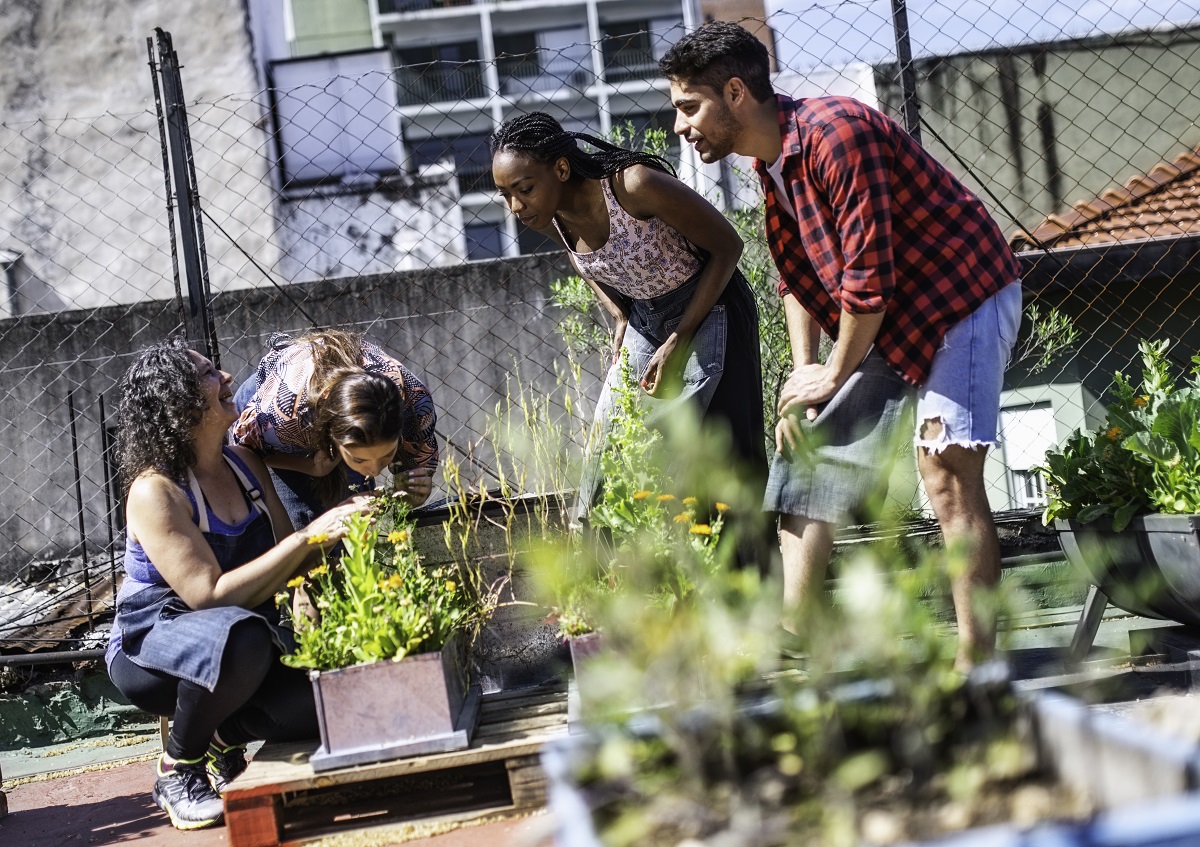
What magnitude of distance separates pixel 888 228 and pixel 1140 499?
98cm

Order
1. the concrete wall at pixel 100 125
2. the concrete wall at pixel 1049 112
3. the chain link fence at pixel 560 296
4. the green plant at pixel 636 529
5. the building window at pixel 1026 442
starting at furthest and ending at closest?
1. the concrete wall at pixel 100 125
2. the concrete wall at pixel 1049 112
3. the building window at pixel 1026 442
4. the chain link fence at pixel 560 296
5. the green plant at pixel 636 529

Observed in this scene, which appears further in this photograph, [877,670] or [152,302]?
[152,302]

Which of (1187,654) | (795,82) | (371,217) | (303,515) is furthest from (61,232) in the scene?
(1187,654)

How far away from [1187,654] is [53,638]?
3.74 m

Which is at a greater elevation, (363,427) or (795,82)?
(795,82)

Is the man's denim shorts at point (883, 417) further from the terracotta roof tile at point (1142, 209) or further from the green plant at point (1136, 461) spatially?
the terracotta roof tile at point (1142, 209)

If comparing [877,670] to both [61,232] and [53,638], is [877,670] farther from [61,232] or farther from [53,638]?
[61,232]

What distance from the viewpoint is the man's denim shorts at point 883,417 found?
7.95 ft

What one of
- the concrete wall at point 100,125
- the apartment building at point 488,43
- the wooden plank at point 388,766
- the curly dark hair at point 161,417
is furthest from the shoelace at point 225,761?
the apartment building at point 488,43

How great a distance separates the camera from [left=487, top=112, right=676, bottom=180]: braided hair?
288cm

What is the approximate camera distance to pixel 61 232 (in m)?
14.1

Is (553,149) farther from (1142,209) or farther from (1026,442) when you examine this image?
(1142,209)

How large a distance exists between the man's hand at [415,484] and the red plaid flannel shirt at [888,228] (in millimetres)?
1163

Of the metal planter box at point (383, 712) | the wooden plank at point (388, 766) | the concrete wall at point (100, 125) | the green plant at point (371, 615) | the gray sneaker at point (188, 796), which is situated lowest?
the gray sneaker at point (188, 796)
